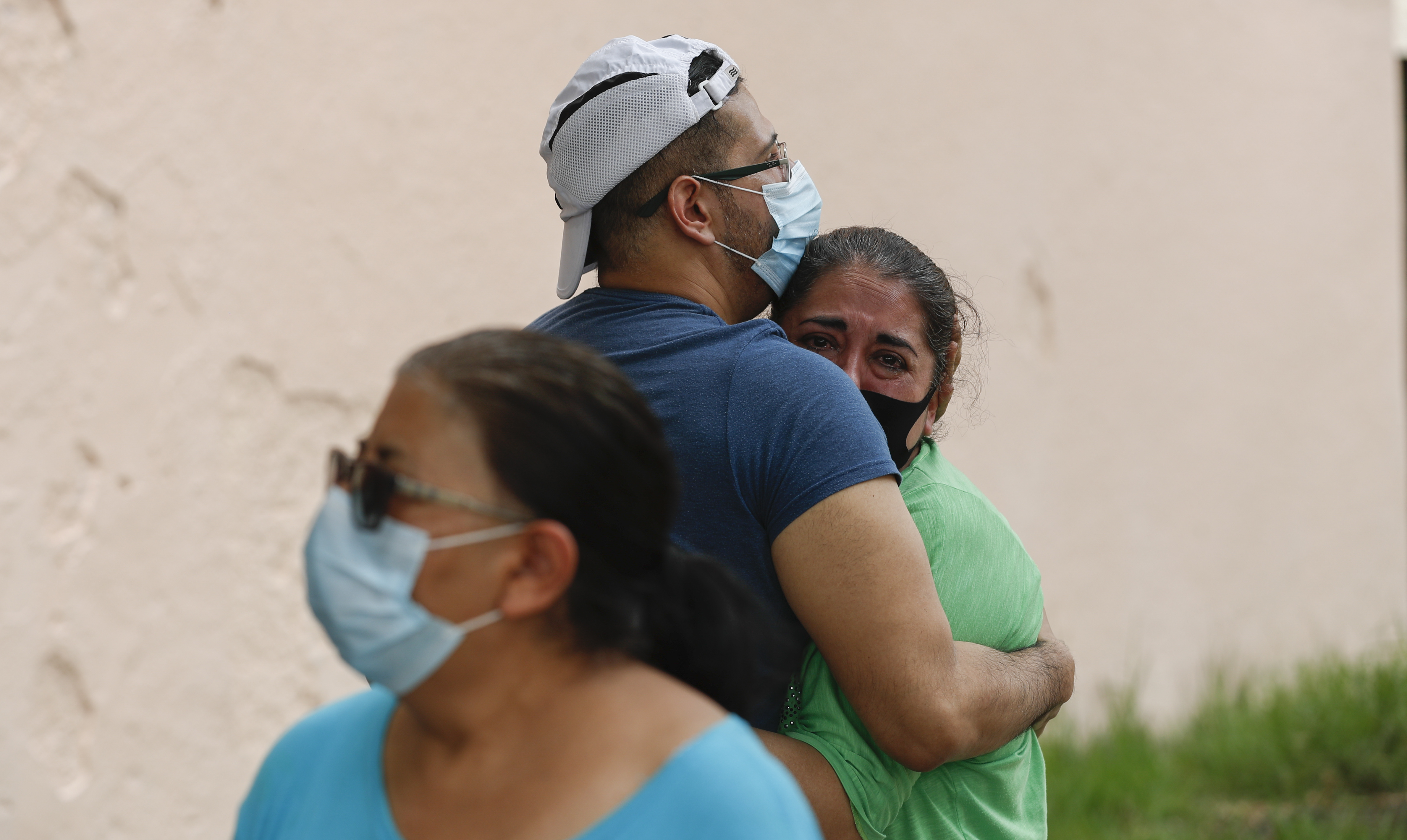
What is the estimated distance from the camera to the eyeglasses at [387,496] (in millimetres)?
1234

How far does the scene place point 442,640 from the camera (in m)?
1.25

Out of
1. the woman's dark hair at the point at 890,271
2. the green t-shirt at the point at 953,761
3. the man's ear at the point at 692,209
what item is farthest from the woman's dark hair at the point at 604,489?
the woman's dark hair at the point at 890,271

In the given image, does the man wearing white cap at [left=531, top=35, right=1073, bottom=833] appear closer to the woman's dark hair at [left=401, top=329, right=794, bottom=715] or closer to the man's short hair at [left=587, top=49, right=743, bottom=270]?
the man's short hair at [left=587, top=49, right=743, bottom=270]

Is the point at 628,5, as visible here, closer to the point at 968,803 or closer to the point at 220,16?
the point at 220,16

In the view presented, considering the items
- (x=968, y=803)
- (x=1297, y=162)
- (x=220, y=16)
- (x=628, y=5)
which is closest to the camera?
(x=968, y=803)

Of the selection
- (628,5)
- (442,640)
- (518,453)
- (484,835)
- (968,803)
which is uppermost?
(628,5)

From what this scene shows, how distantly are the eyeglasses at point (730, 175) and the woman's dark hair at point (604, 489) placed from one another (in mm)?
591

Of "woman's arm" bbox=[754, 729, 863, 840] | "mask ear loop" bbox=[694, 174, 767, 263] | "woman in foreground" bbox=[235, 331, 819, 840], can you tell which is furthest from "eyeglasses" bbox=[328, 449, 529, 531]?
"mask ear loop" bbox=[694, 174, 767, 263]

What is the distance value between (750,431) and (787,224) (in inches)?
17.8

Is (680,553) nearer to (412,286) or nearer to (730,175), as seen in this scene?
(730,175)

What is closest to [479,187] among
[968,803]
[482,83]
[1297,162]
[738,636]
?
[482,83]

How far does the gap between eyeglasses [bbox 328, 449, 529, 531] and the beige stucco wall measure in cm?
195

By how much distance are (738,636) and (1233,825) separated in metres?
4.01

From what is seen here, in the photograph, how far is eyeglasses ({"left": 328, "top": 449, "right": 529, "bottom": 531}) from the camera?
4.05 ft
